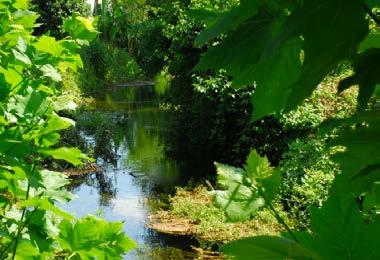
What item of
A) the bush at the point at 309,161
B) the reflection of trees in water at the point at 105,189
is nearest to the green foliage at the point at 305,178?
the bush at the point at 309,161

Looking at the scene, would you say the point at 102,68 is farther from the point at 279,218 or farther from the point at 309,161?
the point at 279,218

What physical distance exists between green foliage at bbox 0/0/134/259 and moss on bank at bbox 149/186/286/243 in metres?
5.40

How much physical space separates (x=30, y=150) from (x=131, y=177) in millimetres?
9400

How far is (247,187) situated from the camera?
19.6 inches

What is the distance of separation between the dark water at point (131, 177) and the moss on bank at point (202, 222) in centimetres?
26

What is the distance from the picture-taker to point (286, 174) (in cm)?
761

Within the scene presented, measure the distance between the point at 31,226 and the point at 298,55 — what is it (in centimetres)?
123

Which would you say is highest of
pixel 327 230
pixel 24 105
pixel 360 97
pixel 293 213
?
pixel 360 97

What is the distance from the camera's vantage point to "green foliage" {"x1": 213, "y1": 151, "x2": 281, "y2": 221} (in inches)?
19.1

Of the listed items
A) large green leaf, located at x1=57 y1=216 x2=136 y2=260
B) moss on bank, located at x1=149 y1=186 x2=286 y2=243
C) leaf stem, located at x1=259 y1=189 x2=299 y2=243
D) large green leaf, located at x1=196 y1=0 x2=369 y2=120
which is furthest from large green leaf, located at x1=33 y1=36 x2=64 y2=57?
moss on bank, located at x1=149 y1=186 x2=286 y2=243

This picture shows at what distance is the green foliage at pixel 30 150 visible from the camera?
147cm

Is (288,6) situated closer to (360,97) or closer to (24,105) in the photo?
(360,97)

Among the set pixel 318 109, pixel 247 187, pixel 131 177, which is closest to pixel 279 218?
pixel 247 187

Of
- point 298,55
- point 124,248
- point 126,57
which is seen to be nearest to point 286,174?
point 124,248
